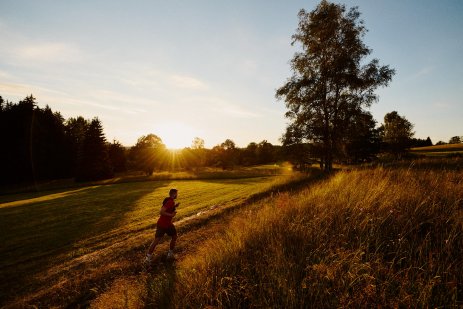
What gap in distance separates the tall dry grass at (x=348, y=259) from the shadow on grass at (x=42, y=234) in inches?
304

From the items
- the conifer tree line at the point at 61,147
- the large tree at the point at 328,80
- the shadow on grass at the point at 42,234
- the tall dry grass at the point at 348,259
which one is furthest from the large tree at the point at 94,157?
the tall dry grass at the point at 348,259

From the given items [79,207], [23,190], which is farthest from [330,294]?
[23,190]

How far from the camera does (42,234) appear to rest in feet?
47.3

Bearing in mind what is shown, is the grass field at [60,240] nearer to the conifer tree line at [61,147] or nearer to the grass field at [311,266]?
the grass field at [311,266]

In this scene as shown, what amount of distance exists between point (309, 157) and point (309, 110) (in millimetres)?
4133

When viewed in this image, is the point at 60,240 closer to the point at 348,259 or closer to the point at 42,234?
the point at 42,234

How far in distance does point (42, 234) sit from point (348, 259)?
16836 mm

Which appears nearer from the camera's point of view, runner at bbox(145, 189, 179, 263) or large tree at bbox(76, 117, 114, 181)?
runner at bbox(145, 189, 179, 263)

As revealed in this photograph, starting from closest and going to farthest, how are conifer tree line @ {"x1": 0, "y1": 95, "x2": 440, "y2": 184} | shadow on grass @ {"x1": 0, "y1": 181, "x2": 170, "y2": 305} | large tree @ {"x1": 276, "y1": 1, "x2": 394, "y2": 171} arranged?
shadow on grass @ {"x1": 0, "y1": 181, "x2": 170, "y2": 305}
large tree @ {"x1": 276, "y1": 1, "x2": 394, "y2": 171}
conifer tree line @ {"x1": 0, "y1": 95, "x2": 440, "y2": 184}

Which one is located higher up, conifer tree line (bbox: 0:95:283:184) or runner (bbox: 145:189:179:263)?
conifer tree line (bbox: 0:95:283:184)

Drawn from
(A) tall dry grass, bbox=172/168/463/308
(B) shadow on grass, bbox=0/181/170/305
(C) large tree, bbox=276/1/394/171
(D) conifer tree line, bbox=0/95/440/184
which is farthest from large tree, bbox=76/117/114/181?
(A) tall dry grass, bbox=172/168/463/308

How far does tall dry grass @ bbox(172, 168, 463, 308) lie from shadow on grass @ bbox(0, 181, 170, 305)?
7720 millimetres

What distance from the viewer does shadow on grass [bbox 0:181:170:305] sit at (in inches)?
359

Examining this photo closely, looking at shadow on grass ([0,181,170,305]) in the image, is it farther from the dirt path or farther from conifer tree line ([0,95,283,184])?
conifer tree line ([0,95,283,184])
